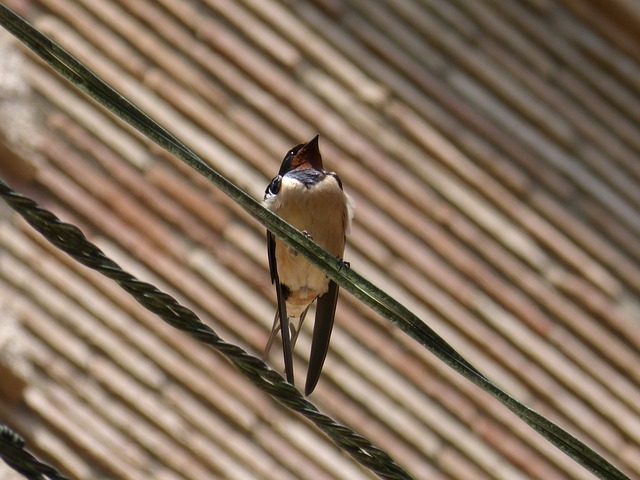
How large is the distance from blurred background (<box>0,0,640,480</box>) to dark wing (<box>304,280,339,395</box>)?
577 mm

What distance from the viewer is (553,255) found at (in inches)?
207

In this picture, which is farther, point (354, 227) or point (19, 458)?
point (354, 227)

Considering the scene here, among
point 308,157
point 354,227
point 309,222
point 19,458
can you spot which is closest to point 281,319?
point 309,222

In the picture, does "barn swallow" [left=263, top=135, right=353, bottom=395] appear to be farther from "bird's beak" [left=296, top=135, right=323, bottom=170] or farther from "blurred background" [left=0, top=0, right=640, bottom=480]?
"blurred background" [left=0, top=0, right=640, bottom=480]

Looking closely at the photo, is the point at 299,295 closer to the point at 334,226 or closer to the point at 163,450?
the point at 334,226

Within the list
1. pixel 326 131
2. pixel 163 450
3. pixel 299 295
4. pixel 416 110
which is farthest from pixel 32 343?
pixel 416 110

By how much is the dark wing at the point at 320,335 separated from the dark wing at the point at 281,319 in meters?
0.07

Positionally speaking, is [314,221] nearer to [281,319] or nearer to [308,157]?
[308,157]

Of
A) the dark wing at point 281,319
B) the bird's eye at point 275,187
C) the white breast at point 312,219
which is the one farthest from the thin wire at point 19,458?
the bird's eye at point 275,187

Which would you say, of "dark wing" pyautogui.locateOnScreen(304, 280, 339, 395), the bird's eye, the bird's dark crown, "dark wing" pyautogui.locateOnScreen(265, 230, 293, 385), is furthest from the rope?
the bird's dark crown

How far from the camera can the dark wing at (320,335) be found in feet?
Answer: 11.3

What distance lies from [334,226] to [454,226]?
1069mm

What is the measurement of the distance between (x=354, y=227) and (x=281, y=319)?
1.40m

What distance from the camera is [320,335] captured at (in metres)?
3.71
